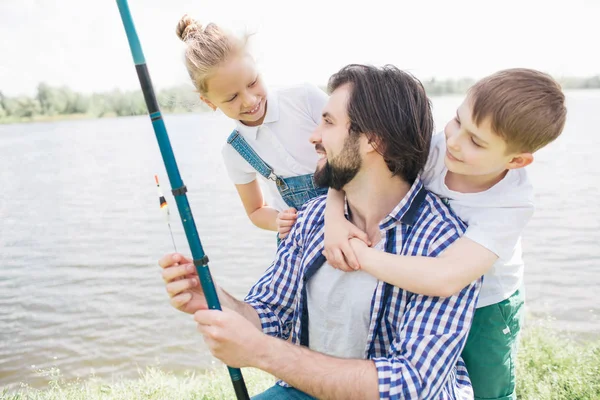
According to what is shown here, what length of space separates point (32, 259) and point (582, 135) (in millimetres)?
18801

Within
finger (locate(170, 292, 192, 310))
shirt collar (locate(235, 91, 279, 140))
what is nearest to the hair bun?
shirt collar (locate(235, 91, 279, 140))

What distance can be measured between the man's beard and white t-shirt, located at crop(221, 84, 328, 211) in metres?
0.83

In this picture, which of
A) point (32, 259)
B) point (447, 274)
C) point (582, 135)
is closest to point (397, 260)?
point (447, 274)

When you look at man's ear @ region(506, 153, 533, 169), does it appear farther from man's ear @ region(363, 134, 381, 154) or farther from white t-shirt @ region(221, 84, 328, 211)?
white t-shirt @ region(221, 84, 328, 211)

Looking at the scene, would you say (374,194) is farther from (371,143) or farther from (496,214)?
(496,214)

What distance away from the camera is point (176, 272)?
2113 mm

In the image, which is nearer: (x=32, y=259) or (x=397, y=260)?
(x=397, y=260)

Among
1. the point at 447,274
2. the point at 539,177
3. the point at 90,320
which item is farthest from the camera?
the point at 539,177

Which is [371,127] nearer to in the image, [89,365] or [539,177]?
[89,365]

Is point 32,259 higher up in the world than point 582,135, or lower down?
higher up

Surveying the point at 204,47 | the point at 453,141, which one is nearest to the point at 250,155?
the point at 204,47

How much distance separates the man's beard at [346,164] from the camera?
2.39 meters

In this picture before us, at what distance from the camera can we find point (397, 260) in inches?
80.4

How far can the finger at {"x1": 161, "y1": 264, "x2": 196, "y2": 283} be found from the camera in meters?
2.10
